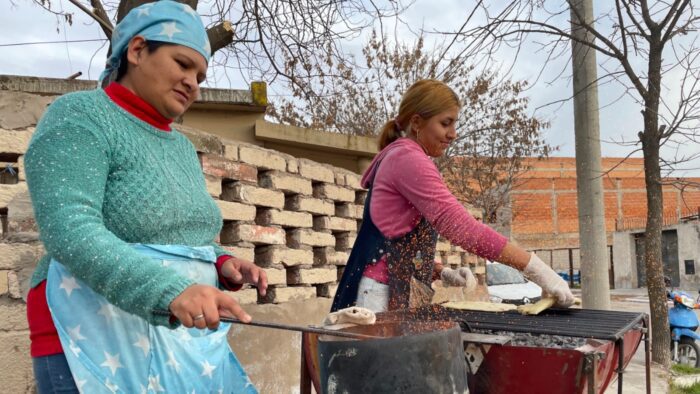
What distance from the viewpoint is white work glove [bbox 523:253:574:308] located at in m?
2.53

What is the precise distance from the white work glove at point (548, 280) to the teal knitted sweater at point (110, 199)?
1.34 m

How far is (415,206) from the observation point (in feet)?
8.65

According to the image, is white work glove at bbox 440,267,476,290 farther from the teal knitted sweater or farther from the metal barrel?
the teal knitted sweater

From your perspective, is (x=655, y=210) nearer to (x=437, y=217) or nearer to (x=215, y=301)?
(x=437, y=217)

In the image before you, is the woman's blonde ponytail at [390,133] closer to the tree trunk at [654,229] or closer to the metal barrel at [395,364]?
the metal barrel at [395,364]

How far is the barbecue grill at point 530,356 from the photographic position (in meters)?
1.97

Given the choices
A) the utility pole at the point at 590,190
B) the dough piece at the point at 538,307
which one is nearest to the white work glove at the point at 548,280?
the dough piece at the point at 538,307

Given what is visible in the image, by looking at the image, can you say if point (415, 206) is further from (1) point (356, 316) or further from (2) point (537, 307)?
(1) point (356, 316)

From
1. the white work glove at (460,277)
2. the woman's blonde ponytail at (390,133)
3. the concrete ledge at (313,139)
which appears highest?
the concrete ledge at (313,139)

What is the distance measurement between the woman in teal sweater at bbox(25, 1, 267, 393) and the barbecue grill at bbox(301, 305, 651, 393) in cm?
71

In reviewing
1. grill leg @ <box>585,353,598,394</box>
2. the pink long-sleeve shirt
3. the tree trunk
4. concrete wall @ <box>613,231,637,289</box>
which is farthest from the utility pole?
concrete wall @ <box>613,231,637,289</box>

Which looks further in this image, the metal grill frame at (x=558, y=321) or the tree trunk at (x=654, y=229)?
the tree trunk at (x=654, y=229)

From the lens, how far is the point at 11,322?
282 cm

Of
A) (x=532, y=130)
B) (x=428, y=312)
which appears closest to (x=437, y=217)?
(x=428, y=312)
